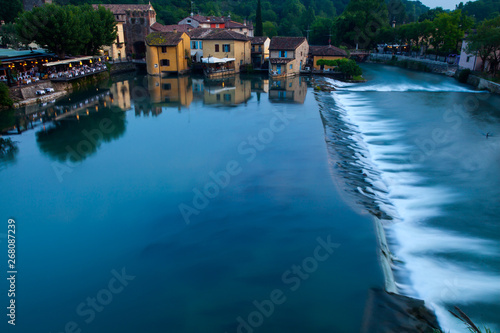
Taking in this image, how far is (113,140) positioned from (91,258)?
12674mm

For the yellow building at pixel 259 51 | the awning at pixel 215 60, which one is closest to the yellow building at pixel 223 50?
the awning at pixel 215 60

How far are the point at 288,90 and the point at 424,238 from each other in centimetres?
2835

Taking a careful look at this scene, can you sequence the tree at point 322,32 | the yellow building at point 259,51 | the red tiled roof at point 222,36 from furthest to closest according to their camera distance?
the tree at point 322,32 → the yellow building at point 259,51 → the red tiled roof at point 222,36

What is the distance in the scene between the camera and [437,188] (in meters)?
16.4

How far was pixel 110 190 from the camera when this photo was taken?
16.0 m

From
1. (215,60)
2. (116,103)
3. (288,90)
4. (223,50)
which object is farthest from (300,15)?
(116,103)

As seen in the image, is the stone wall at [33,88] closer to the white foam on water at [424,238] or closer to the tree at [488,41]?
the white foam on water at [424,238]

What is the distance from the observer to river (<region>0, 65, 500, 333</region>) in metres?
9.77

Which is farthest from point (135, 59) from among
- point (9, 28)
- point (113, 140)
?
point (113, 140)

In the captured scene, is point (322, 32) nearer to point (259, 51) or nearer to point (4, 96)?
point (259, 51)

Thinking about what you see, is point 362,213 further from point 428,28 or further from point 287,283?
point 428,28

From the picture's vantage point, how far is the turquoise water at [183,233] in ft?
31.4

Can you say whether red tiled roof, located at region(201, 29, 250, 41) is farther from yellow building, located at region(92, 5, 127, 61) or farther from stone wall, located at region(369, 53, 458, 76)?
stone wall, located at region(369, 53, 458, 76)

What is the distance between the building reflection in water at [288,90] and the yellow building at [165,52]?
1279 centimetres
